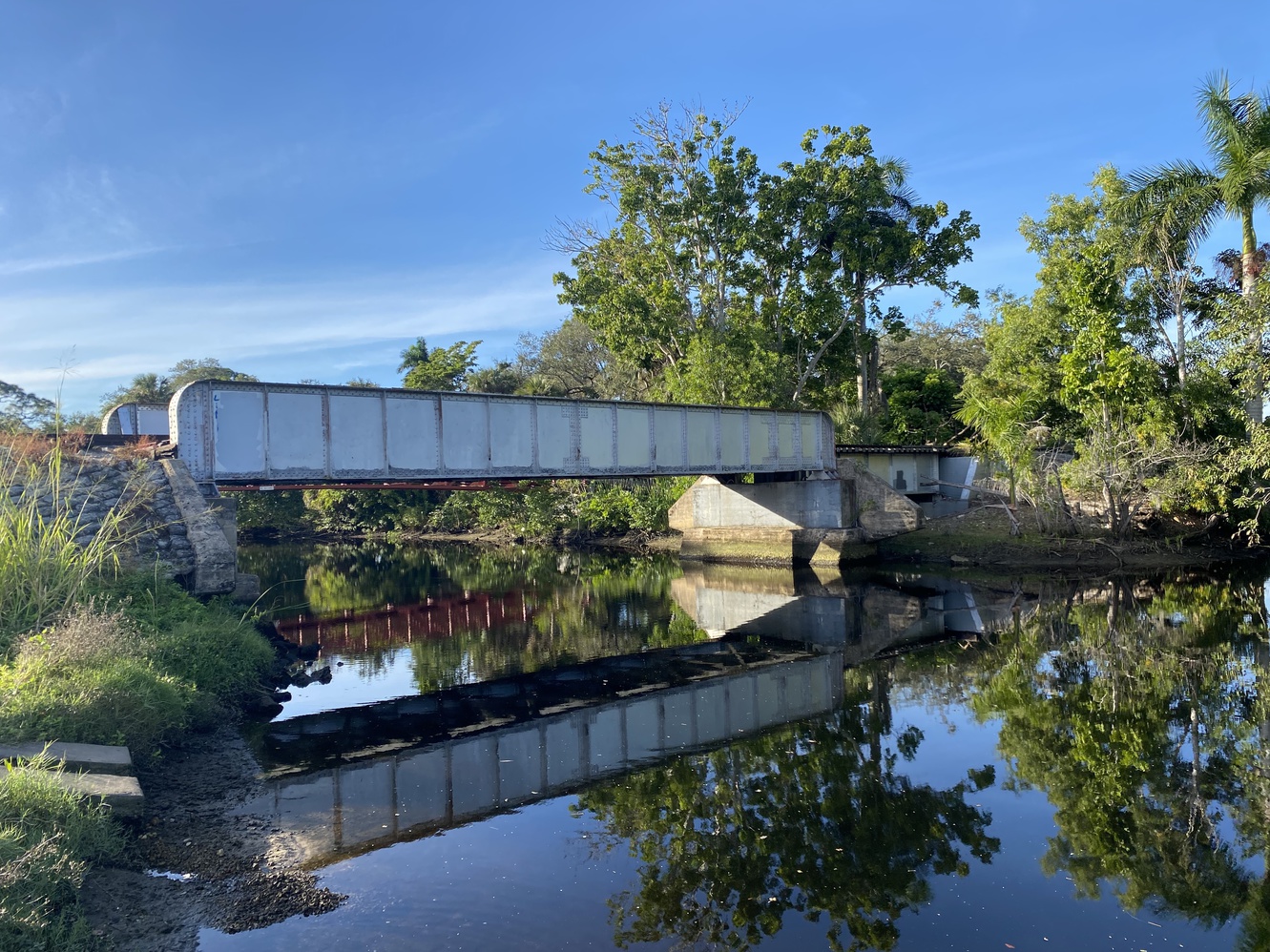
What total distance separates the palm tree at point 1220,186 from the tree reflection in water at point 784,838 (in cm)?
1898

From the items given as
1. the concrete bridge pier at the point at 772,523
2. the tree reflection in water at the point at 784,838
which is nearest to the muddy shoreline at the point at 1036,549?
the concrete bridge pier at the point at 772,523

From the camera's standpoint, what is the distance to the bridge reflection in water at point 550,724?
8602mm

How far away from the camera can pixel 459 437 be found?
22094 millimetres

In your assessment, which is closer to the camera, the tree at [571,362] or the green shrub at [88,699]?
the green shrub at [88,699]

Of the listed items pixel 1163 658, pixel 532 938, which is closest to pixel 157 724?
pixel 532 938

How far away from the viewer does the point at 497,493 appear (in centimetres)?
4731

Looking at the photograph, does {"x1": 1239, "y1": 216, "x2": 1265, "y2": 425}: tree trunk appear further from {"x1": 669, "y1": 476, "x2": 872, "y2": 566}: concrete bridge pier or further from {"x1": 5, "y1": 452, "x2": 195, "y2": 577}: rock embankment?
{"x1": 5, "y1": 452, "x2": 195, "y2": 577}: rock embankment

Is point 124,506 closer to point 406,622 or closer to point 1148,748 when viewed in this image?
point 406,622

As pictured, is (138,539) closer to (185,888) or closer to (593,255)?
(185,888)

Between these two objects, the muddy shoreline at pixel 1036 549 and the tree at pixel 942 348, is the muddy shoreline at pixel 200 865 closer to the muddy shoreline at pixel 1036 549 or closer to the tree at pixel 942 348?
the muddy shoreline at pixel 1036 549

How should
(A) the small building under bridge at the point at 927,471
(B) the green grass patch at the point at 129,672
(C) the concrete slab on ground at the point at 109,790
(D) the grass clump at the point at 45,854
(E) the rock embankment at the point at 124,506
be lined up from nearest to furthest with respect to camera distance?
(D) the grass clump at the point at 45,854 < (C) the concrete slab on ground at the point at 109,790 < (B) the green grass patch at the point at 129,672 < (E) the rock embankment at the point at 124,506 < (A) the small building under bridge at the point at 927,471

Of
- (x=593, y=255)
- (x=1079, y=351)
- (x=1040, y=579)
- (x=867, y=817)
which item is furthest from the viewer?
(x=593, y=255)

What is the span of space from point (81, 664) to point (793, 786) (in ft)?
24.7

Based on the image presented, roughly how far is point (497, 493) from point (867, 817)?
40.5 meters
